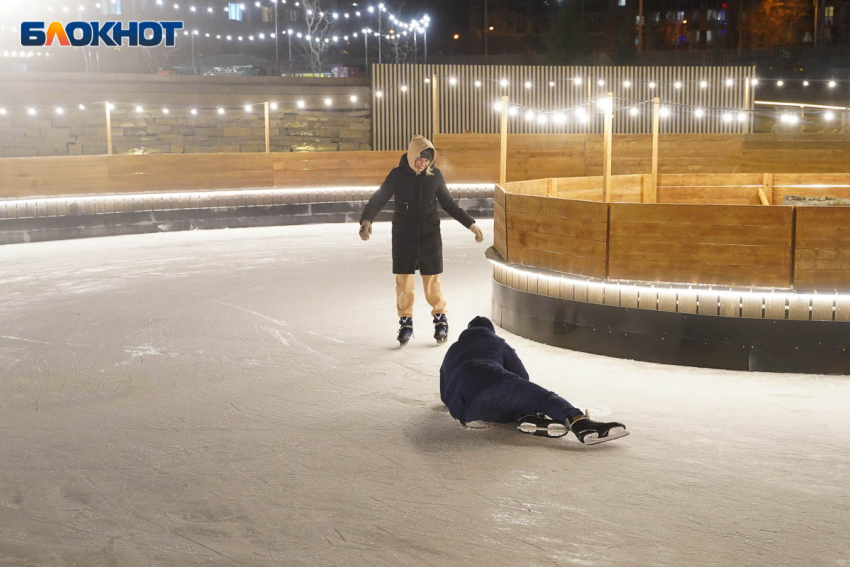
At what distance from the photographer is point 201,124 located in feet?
81.7

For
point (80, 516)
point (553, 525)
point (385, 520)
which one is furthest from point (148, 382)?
point (553, 525)

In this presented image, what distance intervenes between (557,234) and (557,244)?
82mm

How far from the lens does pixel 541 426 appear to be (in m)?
5.32

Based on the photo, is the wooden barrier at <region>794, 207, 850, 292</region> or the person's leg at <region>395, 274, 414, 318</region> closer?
the wooden barrier at <region>794, 207, 850, 292</region>

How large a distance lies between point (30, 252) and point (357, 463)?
10.6 meters

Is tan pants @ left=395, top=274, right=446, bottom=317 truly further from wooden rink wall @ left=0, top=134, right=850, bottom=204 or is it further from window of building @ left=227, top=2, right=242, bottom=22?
window of building @ left=227, top=2, right=242, bottom=22

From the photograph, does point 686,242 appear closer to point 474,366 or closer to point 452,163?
point 474,366

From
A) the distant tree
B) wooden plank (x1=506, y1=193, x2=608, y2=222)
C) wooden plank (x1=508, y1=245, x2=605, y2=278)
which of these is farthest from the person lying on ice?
the distant tree

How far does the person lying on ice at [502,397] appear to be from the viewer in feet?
17.0

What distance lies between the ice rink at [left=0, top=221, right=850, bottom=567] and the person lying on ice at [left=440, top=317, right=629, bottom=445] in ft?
0.34

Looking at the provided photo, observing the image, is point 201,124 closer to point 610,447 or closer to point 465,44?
point 610,447

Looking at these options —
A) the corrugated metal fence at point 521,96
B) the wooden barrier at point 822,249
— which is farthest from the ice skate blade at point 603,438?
the corrugated metal fence at point 521,96

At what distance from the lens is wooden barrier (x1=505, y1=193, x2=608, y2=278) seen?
779cm

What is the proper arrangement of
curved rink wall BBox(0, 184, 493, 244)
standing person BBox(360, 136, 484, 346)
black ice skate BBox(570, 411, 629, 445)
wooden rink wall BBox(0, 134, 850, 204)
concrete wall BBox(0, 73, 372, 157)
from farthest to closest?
concrete wall BBox(0, 73, 372, 157) → wooden rink wall BBox(0, 134, 850, 204) → curved rink wall BBox(0, 184, 493, 244) → standing person BBox(360, 136, 484, 346) → black ice skate BBox(570, 411, 629, 445)
